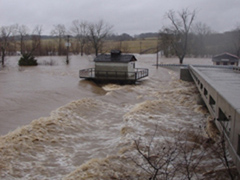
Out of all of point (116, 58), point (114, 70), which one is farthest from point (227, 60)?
point (114, 70)

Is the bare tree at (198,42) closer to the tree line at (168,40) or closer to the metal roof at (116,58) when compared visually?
the tree line at (168,40)

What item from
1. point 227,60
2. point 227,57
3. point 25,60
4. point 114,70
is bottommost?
point 114,70

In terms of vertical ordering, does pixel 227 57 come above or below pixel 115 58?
above

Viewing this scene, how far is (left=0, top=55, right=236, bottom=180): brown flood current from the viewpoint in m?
8.91

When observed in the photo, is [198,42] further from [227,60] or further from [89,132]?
[89,132]

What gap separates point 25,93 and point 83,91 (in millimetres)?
4980

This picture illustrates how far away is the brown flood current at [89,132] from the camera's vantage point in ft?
29.2

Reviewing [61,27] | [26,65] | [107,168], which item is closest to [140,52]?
[61,27]

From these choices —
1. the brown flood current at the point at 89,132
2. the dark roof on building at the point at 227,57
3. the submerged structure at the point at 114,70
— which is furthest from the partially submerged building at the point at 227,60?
the brown flood current at the point at 89,132

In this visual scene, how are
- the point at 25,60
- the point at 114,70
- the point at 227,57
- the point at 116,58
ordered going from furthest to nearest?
1. the point at 25,60
2. the point at 227,57
3. the point at 116,58
4. the point at 114,70

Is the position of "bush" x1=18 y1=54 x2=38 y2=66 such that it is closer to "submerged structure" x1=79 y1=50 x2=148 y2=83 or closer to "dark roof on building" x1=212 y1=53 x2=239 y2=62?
"submerged structure" x1=79 y1=50 x2=148 y2=83

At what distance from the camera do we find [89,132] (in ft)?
42.9

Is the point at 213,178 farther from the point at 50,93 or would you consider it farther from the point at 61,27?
the point at 61,27

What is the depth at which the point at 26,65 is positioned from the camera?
4844cm
